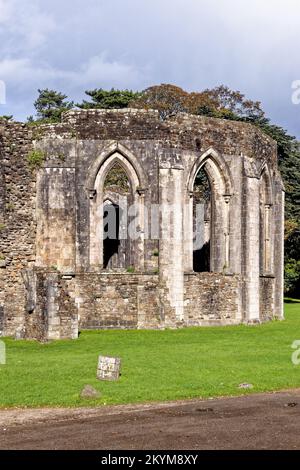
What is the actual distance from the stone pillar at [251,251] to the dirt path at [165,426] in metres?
14.3

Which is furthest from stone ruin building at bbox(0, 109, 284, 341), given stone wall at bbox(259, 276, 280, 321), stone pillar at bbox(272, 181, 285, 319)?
stone pillar at bbox(272, 181, 285, 319)

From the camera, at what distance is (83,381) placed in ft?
49.5

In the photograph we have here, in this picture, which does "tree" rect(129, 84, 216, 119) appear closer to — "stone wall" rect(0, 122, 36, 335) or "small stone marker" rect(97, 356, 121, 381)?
"stone wall" rect(0, 122, 36, 335)

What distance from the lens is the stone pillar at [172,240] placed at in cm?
2583

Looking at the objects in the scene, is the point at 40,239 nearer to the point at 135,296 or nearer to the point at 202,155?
the point at 135,296

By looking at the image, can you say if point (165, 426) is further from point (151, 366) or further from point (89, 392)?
point (151, 366)

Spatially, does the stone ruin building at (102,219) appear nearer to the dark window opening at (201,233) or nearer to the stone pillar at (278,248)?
the stone pillar at (278,248)

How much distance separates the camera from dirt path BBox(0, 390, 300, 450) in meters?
10.1

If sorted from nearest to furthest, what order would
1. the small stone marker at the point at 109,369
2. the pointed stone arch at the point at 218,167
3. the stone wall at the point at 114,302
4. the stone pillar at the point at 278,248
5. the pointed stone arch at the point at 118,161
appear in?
the small stone marker at the point at 109,369 < the stone wall at the point at 114,302 < the pointed stone arch at the point at 118,161 < the pointed stone arch at the point at 218,167 < the stone pillar at the point at 278,248

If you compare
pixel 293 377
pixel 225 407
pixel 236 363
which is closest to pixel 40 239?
pixel 236 363

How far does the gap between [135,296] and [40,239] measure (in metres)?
3.62

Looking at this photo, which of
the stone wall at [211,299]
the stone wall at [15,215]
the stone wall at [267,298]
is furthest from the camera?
the stone wall at [267,298]

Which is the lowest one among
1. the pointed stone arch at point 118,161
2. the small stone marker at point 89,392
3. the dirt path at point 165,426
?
the dirt path at point 165,426

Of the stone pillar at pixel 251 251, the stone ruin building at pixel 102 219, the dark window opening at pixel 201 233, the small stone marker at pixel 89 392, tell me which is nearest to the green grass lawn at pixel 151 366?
the small stone marker at pixel 89 392
